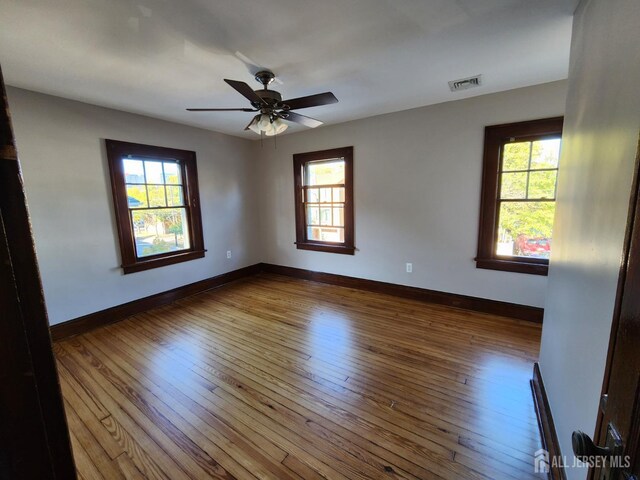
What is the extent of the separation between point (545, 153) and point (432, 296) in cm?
195

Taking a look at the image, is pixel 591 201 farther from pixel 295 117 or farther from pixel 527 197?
pixel 295 117

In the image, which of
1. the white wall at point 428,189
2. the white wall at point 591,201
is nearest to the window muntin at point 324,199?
the white wall at point 428,189

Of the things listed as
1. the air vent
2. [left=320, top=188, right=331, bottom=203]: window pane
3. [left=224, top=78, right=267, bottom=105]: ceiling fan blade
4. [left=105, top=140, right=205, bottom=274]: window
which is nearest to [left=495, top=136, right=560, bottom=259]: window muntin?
the air vent

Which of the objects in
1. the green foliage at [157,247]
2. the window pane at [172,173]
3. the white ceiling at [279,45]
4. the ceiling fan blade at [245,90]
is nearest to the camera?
the white ceiling at [279,45]

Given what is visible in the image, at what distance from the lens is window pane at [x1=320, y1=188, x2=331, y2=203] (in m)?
4.25

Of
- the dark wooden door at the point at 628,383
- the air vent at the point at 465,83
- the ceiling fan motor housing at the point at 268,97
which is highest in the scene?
the air vent at the point at 465,83

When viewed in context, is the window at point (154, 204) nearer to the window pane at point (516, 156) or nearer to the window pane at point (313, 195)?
the window pane at point (313, 195)

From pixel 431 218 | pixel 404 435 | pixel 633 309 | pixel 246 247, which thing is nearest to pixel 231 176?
pixel 246 247

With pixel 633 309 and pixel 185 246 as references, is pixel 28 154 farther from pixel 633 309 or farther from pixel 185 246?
pixel 633 309

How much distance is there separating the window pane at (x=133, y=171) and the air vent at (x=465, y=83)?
364 cm

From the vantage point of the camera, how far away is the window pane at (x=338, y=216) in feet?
13.7

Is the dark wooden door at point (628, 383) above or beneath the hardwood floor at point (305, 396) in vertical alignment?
above

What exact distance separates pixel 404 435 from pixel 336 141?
3524mm

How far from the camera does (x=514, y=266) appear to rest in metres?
2.96
